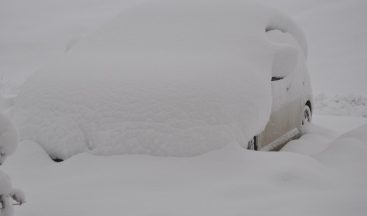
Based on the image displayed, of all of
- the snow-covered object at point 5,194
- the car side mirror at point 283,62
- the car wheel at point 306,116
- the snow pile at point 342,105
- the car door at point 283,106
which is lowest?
the snow pile at point 342,105

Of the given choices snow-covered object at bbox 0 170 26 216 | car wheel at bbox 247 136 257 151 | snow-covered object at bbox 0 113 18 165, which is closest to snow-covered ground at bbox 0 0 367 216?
car wheel at bbox 247 136 257 151

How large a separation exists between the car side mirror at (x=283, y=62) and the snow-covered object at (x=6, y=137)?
2.74 m

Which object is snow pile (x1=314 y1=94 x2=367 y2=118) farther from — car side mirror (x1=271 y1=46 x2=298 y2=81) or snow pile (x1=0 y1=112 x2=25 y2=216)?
snow pile (x1=0 y1=112 x2=25 y2=216)

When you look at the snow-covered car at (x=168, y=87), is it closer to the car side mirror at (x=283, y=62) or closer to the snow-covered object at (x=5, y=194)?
the car side mirror at (x=283, y=62)

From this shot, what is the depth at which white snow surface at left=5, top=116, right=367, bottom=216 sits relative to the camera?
2553 millimetres

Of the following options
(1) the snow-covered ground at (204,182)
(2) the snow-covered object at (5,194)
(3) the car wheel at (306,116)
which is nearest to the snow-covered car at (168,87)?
(1) the snow-covered ground at (204,182)

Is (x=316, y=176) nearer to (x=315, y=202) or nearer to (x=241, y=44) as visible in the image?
(x=315, y=202)

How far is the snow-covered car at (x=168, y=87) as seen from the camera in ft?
10.9

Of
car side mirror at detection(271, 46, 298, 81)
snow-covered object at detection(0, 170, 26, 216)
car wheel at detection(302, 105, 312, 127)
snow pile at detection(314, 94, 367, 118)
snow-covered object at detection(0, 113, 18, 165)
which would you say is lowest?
snow pile at detection(314, 94, 367, 118)

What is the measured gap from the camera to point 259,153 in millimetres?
3314

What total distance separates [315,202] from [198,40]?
1.99m

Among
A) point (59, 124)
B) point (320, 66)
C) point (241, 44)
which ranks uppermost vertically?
A: point (241, 44)

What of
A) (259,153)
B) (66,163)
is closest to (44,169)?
(66,163)

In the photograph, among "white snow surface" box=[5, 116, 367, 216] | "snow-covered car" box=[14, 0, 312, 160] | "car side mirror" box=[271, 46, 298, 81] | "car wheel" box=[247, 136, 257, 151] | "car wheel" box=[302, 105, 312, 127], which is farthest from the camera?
"car wheel" box=[302, 105, 312, 127]
